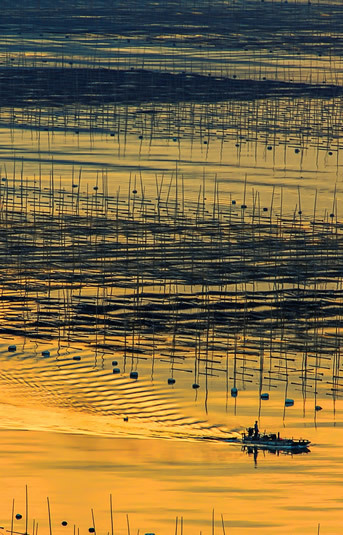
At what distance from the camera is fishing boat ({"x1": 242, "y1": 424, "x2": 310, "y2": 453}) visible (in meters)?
53.7

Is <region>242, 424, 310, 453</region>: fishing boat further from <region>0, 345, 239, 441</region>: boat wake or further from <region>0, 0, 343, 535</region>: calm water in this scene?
<region>0, 345, 239, 441</region>: boat wake

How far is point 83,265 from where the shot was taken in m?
74.7

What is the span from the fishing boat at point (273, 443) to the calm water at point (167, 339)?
52 centimetres

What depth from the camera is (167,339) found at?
214ft

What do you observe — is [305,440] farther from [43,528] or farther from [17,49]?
[17,49]

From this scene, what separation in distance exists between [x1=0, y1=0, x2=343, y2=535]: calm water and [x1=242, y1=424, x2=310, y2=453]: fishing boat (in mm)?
518

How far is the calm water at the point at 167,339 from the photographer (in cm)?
5006

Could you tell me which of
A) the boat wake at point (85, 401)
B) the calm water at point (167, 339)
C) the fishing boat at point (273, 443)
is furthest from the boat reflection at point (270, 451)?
the boat wake at point (85, 401)

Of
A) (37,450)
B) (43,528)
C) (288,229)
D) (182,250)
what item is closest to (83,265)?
(182,250)

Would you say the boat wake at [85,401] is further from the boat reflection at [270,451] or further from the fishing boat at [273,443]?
the boat reflection at [270,451]

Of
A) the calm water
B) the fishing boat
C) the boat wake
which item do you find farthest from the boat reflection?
the boat wake

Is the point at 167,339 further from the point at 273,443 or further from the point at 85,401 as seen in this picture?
the point at 273,443

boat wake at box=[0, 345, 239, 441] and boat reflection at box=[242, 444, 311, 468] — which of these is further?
boat wake at box=[0, 345, 239, 441]

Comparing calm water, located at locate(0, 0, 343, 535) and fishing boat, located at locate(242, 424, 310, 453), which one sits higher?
fishing boat, located at locate(242, 424, 310, 453)
